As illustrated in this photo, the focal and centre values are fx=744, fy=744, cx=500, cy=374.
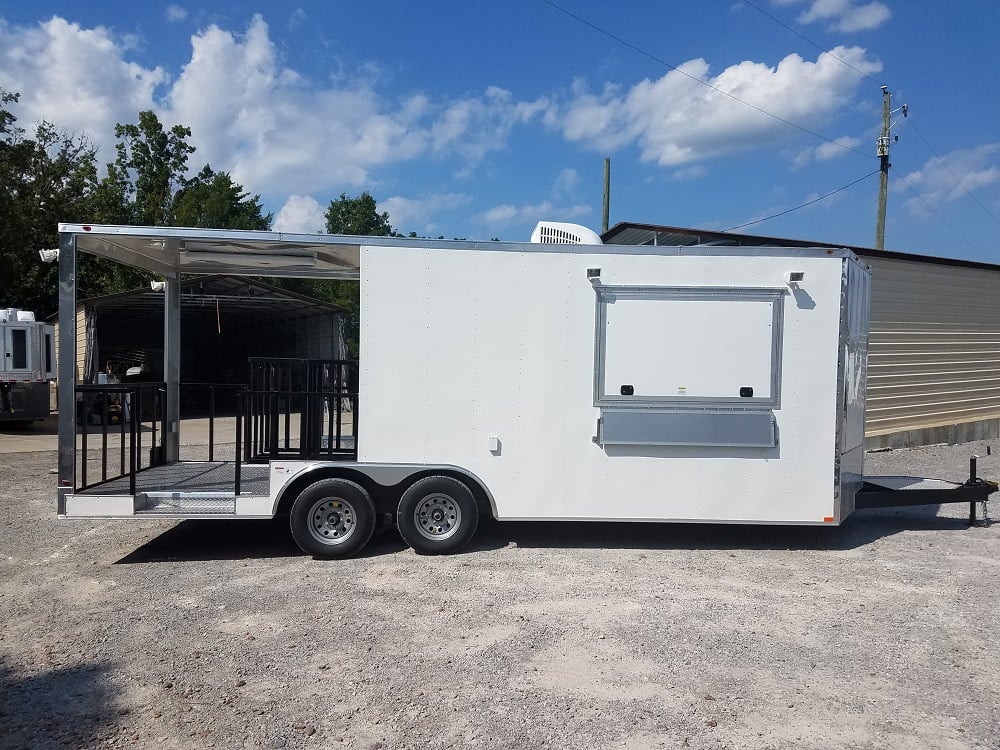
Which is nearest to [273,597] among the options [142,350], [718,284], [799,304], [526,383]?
[526,383]

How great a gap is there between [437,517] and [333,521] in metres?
0.90

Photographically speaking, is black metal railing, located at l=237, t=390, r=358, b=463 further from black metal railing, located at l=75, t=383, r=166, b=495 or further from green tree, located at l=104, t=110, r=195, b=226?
green tree, located at l=104, t=110, r=195, b=226

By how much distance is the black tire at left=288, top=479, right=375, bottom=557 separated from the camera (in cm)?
630

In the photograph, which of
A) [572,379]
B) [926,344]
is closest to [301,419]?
[572,379]

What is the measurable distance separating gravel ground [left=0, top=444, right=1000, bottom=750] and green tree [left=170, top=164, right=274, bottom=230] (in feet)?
87.0

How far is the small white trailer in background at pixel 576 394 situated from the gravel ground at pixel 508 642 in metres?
0.51

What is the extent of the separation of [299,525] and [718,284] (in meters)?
4.14

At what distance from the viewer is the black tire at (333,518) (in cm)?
630

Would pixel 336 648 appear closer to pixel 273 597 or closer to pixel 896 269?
pixel 273 597

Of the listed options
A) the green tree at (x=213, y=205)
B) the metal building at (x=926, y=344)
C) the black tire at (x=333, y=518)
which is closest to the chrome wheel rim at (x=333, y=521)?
the black tire at (x=333, y=518)

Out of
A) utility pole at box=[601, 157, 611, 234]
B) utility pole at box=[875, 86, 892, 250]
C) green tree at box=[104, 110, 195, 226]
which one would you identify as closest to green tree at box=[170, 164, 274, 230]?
green tree at box=[104, 110, 195, 226]

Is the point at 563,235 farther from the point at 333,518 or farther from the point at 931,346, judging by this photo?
the point at 931,346

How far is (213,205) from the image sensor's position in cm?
3197

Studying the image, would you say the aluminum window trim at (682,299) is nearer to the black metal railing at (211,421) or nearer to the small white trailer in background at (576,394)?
the small white trailer in background at (576,394)
